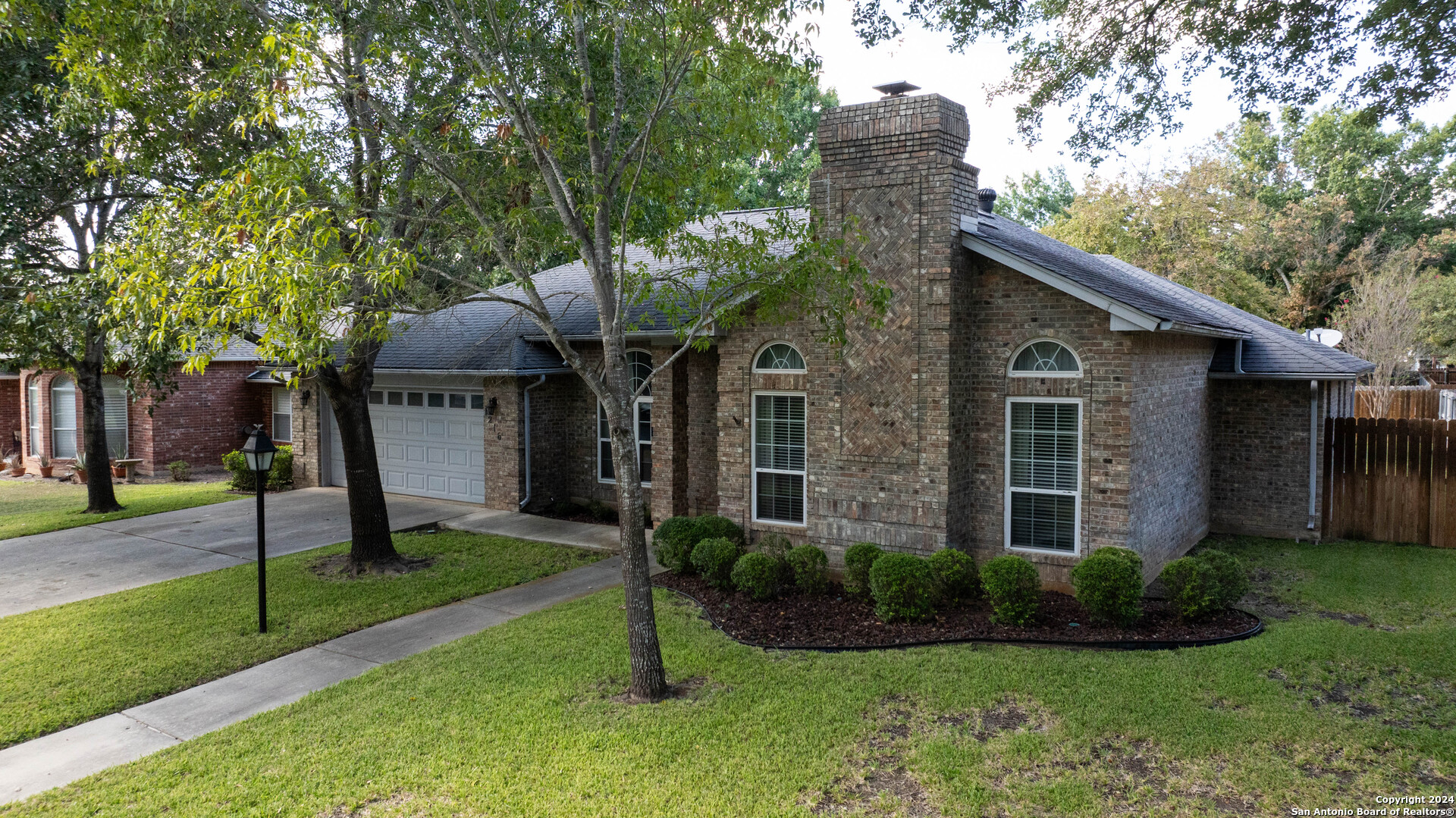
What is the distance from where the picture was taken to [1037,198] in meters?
52.1

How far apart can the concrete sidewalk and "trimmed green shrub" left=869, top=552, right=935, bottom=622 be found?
3493mm

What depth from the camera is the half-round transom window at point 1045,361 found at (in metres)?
9.82

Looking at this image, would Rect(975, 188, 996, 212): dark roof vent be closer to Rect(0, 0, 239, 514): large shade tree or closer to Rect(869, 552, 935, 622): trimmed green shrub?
Rect(869, 552, 935, 622): trimmed green shrub

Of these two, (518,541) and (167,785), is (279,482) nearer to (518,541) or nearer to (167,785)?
(518,541)

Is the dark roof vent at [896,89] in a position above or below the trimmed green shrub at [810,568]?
above

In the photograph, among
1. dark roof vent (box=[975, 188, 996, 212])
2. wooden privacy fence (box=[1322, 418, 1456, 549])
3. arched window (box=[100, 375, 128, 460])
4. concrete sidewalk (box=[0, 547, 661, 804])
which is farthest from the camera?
arched window (box=[100, 375, 128, 460])

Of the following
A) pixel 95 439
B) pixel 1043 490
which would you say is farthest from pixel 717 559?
pixel 95 439

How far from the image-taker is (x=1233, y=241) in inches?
1280

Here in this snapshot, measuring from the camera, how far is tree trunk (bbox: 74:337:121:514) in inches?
643

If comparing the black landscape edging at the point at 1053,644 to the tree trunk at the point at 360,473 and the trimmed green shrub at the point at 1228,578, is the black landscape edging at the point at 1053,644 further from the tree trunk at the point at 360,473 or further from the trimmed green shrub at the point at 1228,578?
the tree trunk at the point at 360,473

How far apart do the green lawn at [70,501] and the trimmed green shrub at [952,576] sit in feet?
49.3

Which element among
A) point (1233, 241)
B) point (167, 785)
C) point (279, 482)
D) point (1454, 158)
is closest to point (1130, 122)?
point (167, 785)

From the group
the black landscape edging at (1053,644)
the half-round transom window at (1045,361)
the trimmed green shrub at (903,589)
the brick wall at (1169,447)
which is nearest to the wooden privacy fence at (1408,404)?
the brick wall at (1169,447)

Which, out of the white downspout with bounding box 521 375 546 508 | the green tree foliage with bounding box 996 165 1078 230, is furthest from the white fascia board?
the green tree foliage with bounding box 996 165 1078 230
